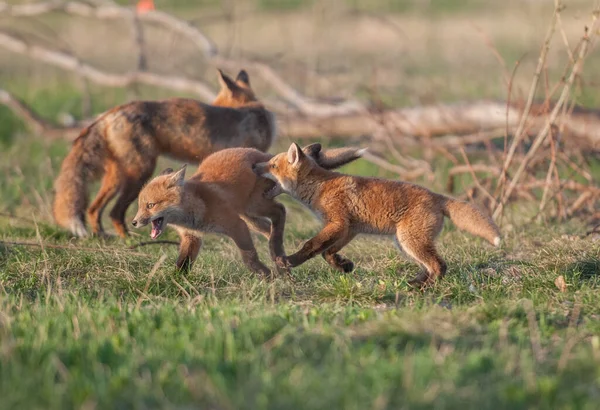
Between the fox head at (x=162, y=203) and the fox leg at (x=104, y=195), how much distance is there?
218 cm

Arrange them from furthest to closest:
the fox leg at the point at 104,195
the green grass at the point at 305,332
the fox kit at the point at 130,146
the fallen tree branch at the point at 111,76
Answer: the fallen tree branch at the point at 111,76 < the fox leg at the point at 104,195 < the fox kit at the point at 130,146 < the green grass at the point at 305,332

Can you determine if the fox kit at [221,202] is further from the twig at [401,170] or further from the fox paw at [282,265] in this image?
the twig at [401,170]

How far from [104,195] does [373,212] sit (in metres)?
3.56

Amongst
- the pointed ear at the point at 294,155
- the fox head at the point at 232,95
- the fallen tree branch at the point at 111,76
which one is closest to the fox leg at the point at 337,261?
the pointed ear at the point at 294,155

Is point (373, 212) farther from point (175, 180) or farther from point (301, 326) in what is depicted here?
point (301, 326)

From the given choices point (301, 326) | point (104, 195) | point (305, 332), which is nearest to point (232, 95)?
point (104, 195)

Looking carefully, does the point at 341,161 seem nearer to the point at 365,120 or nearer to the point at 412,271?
the point at 412,271

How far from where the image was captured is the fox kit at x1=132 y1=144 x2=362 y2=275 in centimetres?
630

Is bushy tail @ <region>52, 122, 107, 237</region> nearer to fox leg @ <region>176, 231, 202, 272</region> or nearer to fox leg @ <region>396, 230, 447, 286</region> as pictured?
fox leg @ <region>176, 231, 202, 272</region>

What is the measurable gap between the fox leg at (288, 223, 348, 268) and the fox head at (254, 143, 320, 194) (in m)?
0.52

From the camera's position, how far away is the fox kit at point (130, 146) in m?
8.27

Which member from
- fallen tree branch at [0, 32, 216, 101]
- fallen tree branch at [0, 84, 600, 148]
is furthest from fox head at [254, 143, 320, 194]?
fallen tree branch at [0, 32, 216, 101]

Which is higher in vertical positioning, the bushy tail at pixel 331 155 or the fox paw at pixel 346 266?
the bushy tail at pixel 331 155

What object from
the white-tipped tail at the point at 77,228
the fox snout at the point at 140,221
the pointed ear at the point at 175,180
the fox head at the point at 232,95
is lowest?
the white-tipped tail at the point at 77,228
